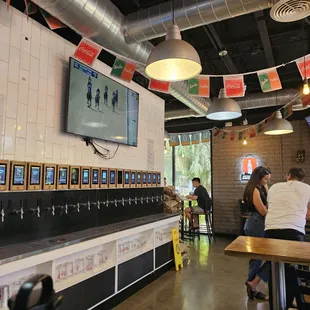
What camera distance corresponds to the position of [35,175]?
2.68 m

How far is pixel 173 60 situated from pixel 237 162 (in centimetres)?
582

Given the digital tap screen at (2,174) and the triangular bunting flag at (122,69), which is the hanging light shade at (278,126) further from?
the digital tap screen at (2,174)

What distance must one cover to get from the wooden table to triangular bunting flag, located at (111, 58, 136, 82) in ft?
7.56

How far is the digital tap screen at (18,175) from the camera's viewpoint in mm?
2502

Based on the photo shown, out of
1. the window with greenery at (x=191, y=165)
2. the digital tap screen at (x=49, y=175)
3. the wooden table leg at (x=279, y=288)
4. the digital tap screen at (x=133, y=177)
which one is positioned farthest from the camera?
the window with greenery at (x=191, y=165)

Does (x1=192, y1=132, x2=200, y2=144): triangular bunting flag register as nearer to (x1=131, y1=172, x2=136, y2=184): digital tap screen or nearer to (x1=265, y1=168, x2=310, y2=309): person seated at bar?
(x1=131, y1=172, x2=136, y2=184): digital tap screen

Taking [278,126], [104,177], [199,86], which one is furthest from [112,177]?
[278,126]

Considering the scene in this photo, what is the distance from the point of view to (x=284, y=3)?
2203 millimetres

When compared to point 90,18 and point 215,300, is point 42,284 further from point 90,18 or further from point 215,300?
point 215,300

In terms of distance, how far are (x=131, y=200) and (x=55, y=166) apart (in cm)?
156

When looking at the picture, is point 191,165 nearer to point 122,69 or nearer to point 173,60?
point 122,69

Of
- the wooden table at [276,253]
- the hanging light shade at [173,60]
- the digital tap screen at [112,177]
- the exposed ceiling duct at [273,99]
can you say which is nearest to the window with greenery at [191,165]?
the exposed ceiling duct at [273,99]

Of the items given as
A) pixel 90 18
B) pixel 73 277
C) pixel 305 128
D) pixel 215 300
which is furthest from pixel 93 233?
pixel 305 128

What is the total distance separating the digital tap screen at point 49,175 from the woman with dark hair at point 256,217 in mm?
2315
